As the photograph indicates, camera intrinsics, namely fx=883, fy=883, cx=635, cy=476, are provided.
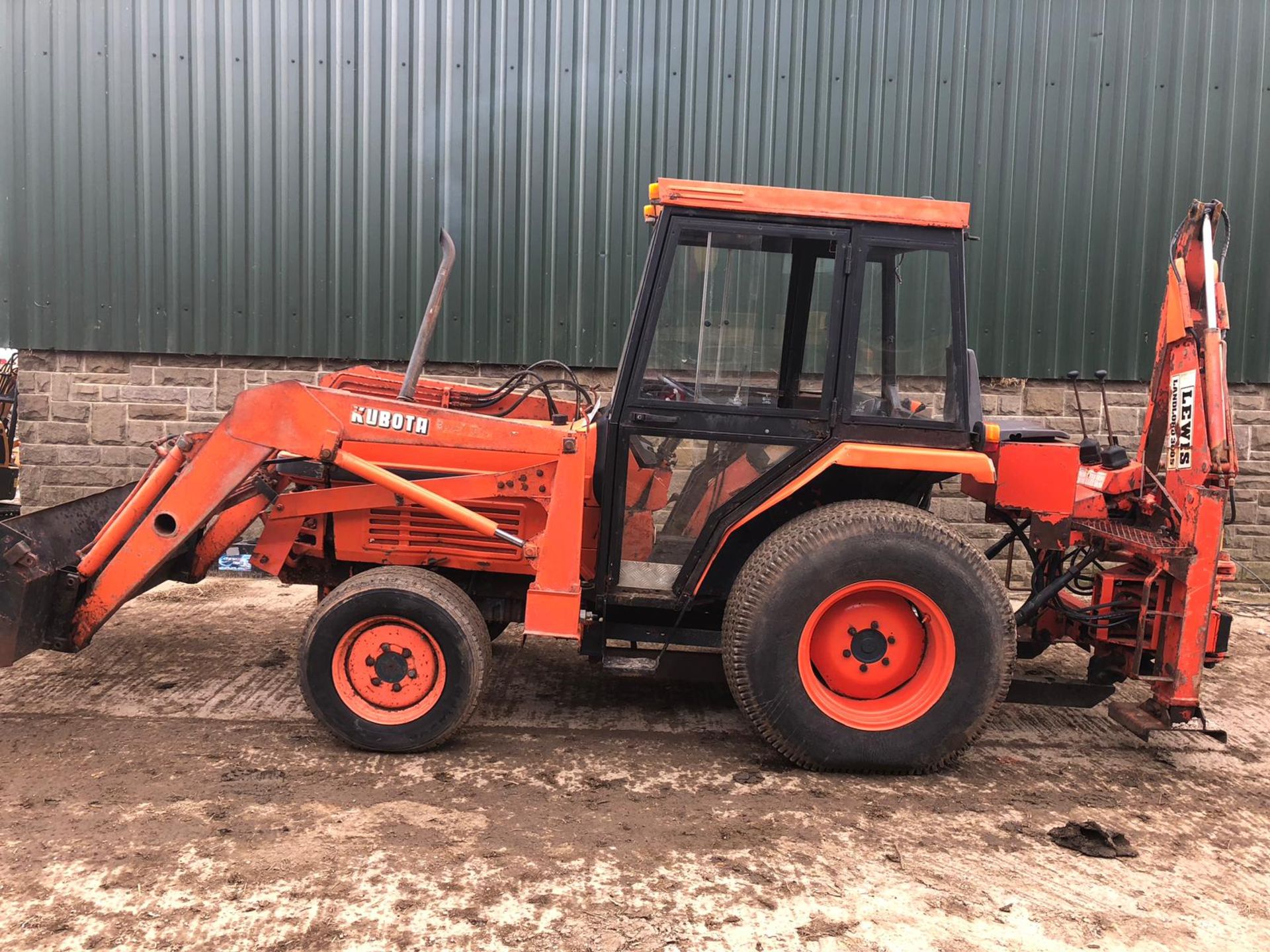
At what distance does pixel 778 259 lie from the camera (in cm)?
369

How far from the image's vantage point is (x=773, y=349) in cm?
371

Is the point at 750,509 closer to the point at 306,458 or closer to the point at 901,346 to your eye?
the point at 901,346

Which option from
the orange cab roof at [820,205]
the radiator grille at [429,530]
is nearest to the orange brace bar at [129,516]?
the radiator grille at [429,530]

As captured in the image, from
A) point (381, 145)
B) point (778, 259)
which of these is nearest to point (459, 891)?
point (778, 259)

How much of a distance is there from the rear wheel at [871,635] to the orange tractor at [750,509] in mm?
10

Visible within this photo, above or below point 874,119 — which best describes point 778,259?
below

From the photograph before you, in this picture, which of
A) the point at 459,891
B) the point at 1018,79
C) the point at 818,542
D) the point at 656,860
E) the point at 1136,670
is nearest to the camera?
the point at 459,891

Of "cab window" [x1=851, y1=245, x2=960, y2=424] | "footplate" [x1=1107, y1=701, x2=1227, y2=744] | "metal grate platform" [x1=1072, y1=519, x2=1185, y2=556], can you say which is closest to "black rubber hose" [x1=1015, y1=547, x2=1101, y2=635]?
"metal grate platform" [x1=1072, y1=519, x2=1185, y2=556]

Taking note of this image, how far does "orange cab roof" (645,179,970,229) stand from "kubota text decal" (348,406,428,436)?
4.57 ft

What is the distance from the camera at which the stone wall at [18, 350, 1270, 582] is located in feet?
23.4

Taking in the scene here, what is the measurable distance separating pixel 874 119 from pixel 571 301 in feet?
9.20

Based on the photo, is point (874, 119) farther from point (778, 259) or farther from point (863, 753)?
point (863, 753)

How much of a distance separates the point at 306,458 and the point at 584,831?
198 centimetres

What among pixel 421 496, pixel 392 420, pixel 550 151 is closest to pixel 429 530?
pixel 421 496
